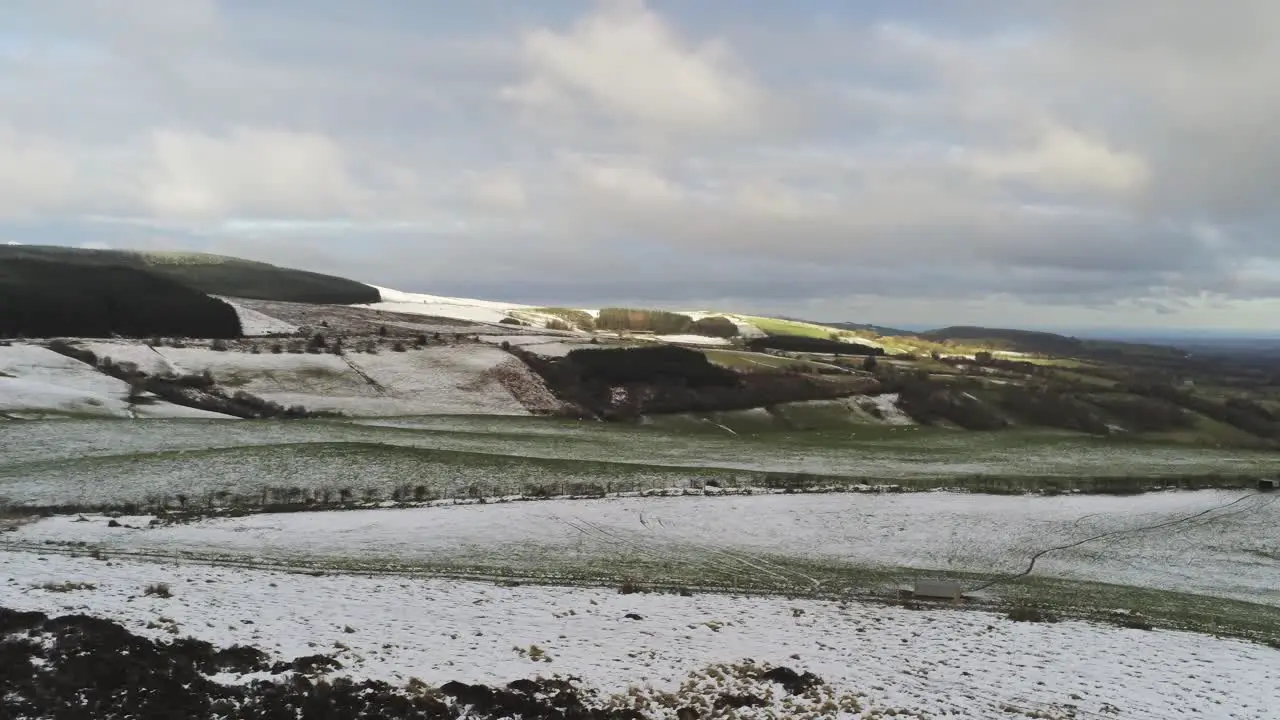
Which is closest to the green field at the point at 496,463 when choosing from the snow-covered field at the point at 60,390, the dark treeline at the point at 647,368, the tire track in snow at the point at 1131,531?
the tire track in snow at the point at 1131,531

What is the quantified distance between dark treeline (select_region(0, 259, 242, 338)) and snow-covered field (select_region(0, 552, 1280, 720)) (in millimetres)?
90204

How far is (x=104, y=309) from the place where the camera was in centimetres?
9950

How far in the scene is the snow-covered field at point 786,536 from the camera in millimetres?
23828

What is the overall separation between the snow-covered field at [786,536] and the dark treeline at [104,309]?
83.9 m

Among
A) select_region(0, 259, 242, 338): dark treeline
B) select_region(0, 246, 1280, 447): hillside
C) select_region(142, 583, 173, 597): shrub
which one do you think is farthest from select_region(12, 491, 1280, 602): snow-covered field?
select_region(0, 259, 242, 338): dark treeline

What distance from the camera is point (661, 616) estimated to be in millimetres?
18531

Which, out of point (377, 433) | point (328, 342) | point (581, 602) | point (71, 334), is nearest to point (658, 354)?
point (328, 342)

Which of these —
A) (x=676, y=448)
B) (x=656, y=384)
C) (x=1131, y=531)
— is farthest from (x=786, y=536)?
(x=656, y=384)

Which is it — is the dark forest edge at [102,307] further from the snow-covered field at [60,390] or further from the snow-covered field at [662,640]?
the snow-covered field at [662,640]

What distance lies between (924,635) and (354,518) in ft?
64.1

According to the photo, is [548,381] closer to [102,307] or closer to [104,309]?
[104,309]

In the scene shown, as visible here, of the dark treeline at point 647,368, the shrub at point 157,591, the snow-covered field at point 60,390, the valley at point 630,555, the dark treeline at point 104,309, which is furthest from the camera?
the dark treeline at point 104,309

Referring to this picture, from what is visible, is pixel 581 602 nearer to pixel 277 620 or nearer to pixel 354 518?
pixel 277 620

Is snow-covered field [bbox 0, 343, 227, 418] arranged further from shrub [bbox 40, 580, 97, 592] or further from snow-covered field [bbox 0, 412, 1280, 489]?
shrub [bbox 40, 580, 97, 592]
